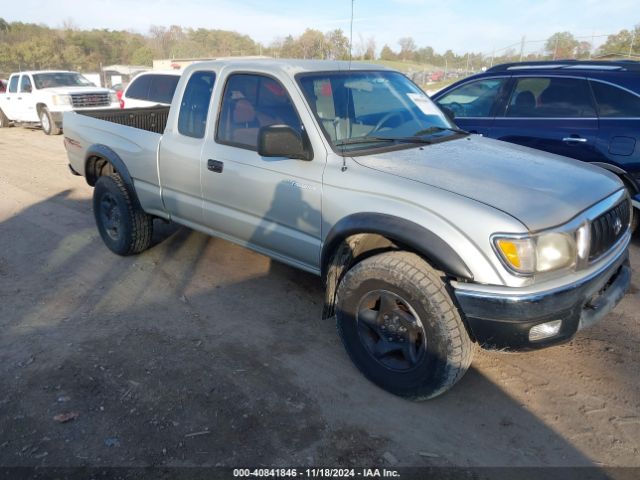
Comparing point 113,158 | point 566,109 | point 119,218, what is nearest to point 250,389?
point 119,218

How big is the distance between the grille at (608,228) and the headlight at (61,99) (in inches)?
563

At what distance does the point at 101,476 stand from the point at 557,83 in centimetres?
547

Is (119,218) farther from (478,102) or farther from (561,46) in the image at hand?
(561,46)

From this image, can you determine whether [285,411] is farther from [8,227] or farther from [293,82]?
[8,227]

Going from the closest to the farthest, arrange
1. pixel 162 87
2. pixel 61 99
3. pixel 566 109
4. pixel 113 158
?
pixel 113 158 → pixel 566 109 → pixel 162 87 → pixel 61 99

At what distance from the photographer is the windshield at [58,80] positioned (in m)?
14.6

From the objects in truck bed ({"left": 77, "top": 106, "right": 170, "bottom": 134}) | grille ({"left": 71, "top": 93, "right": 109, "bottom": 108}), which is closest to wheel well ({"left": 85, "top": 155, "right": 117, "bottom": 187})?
truck bed ({"left": 77, "top": 106, "right": 170, "bottom": 134})

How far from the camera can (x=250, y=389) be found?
301 centimetres

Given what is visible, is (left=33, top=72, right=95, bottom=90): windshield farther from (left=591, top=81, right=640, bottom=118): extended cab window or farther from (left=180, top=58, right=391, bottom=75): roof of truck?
(left=591, top=81, right=640, bottom=118): extended cab window

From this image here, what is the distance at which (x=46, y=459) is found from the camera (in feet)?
8.15

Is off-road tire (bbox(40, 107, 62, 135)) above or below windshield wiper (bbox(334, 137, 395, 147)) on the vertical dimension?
below

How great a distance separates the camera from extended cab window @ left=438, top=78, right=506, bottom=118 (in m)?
5.80

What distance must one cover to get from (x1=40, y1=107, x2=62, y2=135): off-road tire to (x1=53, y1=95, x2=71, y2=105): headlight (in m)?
0.38

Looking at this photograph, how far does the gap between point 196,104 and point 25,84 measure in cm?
1381
